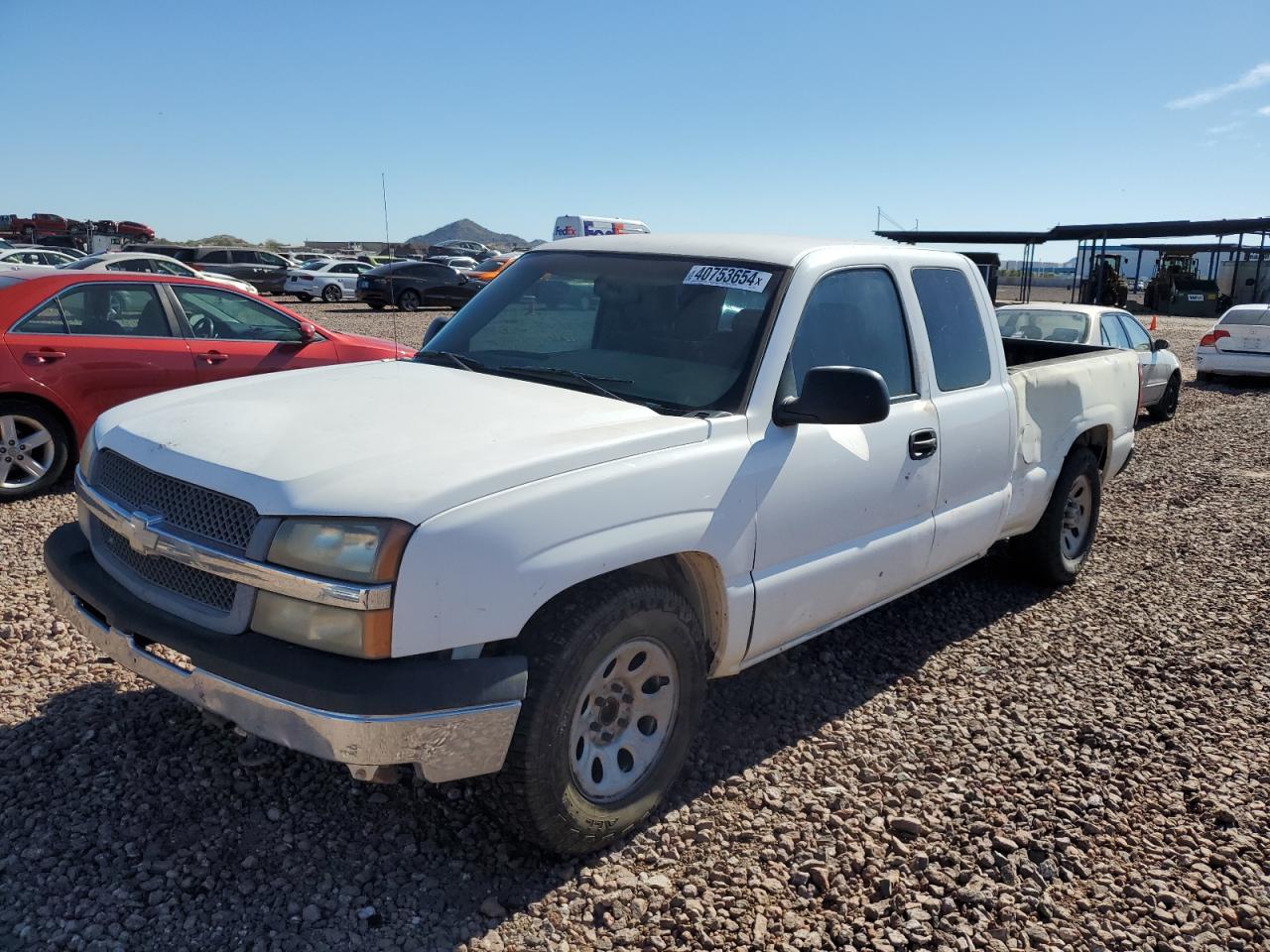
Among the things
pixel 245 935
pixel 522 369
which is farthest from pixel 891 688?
pixel 245 935

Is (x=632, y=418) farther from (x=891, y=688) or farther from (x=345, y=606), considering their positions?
(x=891, y=688)

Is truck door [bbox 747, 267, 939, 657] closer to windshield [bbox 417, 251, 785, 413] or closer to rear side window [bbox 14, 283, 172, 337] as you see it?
windshield [bbox 417, 251, 785, 413]

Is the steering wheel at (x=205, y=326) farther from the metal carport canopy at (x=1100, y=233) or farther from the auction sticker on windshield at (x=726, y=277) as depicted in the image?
the metal carport canopy at (x=1100, y=233)

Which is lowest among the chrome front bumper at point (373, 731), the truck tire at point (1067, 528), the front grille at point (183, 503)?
the truck tire at point (1067, 528)

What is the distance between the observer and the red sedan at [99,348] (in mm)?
6660

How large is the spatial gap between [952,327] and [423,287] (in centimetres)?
2435

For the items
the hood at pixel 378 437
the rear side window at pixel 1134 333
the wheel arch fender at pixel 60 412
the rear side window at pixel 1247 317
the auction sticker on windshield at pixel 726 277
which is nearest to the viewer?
the hood at pixel 378 437

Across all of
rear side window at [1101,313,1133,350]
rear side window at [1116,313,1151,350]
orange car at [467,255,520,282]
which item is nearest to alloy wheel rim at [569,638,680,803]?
rear side window at [1101,313,1133,350]

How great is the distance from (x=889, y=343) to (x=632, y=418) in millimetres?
1444

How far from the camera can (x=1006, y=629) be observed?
5.18 metres

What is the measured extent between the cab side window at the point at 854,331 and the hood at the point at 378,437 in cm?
71

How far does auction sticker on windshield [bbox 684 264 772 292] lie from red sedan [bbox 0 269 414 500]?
4.85 m

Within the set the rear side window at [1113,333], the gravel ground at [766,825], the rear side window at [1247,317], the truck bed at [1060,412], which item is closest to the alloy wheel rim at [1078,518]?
the truck bed at [1060,412]

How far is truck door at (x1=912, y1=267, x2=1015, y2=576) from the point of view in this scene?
13.9ft
